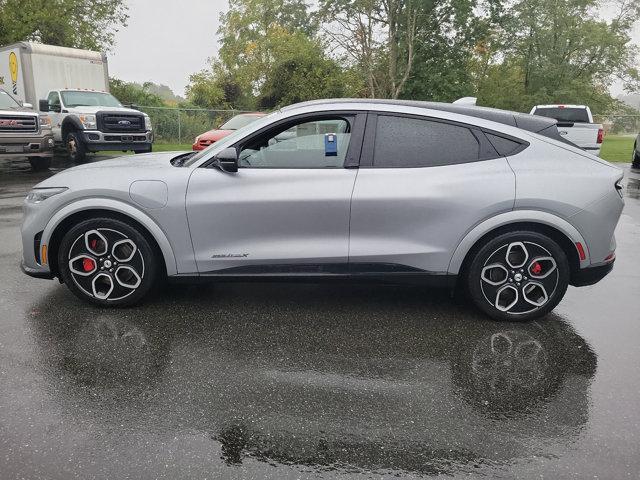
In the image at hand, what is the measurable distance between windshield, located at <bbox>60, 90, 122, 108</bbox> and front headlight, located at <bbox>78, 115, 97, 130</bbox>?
120 centimetres

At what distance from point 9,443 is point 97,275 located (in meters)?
1.88

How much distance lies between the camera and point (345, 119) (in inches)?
167

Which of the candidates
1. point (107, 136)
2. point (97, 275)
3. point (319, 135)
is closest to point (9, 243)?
point (97, 275)

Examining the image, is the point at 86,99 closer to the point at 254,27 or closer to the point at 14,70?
the point at 14,70

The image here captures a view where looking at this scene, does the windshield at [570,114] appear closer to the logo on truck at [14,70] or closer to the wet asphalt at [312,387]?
the wet asphalt at [312,387]

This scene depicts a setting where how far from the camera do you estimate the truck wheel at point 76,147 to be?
1582 cm

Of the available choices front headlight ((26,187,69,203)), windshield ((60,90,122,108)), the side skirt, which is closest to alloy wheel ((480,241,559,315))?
the side skirt

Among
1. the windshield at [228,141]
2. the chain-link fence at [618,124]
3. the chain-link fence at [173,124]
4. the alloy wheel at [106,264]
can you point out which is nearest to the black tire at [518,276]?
the windshield at [228,141]

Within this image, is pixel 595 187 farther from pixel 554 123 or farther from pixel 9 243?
pixel 9 243

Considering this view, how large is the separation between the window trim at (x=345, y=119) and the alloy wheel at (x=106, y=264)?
0.91 metres

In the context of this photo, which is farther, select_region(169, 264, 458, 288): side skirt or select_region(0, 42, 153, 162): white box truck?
select_region(0, 42, 153, 162): white box truck

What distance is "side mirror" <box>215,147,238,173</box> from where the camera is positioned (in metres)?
4.05

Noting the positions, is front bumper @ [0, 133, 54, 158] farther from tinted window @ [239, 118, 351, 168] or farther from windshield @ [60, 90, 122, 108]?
tinted window @ [239, 118, 351, 168]

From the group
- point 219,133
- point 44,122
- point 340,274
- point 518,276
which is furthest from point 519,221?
point 44,122
